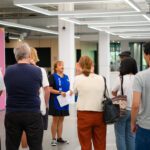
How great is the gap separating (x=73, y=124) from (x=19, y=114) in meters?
5.39

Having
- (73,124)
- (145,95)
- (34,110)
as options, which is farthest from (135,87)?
(73,124)

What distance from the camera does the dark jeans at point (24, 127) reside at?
12.5ft

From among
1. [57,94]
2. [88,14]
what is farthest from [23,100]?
[88,14]

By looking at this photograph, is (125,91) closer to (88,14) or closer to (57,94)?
(57,94)

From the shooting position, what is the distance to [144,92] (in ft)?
11.2

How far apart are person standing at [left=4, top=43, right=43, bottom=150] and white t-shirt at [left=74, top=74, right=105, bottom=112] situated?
0.80m

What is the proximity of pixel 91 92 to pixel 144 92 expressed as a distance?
1.21 m

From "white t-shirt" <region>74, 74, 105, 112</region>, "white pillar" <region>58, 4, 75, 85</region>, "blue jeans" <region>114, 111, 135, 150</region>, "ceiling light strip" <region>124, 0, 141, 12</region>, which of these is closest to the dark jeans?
"white t-shirt" <region>74, 74, 105, 112</region>

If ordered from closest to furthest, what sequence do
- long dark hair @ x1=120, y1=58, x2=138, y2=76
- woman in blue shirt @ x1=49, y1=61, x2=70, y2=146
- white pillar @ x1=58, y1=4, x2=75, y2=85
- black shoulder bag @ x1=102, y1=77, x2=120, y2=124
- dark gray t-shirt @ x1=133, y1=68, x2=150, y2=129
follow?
1. dark gray t-shirt @ x1=133, y1=68, x2=150, y2=129
2. black shoulder bag @ x1=102, y1=77, x2=120, y2=124
3. long dark hair @ x1=120, y1=58, x2=138, y2=76
4. woman in blue shirt @ x1=49, y1=61, x2=70, y2=146
5. white pillar @ x1=58, y1=4, x2=75, y2=85

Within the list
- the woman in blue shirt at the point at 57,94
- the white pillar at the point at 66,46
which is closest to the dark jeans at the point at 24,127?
the woman in blue shirt at the point at 57,94

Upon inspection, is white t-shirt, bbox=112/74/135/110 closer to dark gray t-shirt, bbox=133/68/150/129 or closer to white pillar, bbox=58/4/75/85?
dark gray t-shirt, bbox=133/68/150/129

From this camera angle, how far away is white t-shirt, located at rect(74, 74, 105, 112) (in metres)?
4.55

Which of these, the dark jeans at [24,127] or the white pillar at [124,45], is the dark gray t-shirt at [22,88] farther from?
the white pillar at [124,45]

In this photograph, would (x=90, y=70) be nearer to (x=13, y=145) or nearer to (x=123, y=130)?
(x=123, y=130)
